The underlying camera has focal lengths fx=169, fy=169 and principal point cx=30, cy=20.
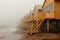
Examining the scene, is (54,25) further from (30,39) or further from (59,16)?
(30,39)

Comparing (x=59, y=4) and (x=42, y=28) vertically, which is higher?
(x=59, y=4)

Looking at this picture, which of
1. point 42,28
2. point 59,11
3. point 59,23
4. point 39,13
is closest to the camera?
point 59,11

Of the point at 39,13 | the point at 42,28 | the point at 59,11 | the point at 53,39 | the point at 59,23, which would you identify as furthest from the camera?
the point at 39,13

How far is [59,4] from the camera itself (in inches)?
986

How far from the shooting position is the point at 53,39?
65.1 ft

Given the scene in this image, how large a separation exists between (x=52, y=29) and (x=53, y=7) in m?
5.09

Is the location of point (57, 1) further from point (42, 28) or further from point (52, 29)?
point (42, 28)

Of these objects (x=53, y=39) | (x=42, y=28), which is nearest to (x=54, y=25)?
(x=42, y=28)

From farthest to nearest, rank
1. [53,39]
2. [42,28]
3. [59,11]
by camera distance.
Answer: [42,28], [59,11], [53,39]

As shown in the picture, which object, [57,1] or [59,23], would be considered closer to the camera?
[57,1]

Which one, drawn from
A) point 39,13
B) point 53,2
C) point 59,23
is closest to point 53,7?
point 53,2

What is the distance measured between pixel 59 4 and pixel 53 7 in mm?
982

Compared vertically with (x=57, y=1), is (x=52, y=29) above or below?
below

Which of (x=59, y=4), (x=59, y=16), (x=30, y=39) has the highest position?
(x=59, y=4)
